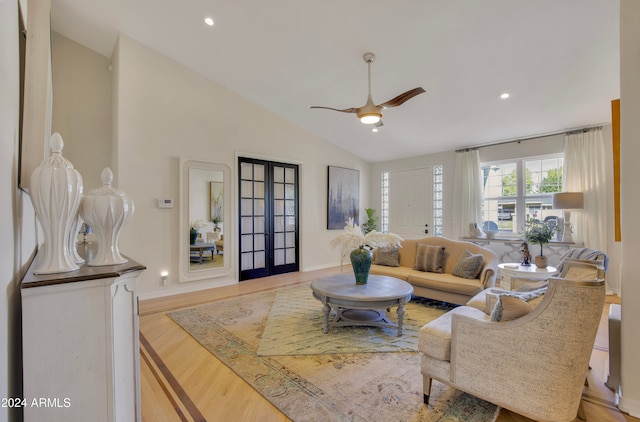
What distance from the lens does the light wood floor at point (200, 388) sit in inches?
73.6

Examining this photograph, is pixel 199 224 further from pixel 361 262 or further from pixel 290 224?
pixel 361 262

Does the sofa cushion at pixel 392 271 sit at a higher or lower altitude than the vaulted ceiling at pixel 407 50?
lower

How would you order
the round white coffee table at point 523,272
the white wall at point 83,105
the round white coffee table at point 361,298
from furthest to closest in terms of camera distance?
the white wall at point 83,105, the round white coffee table at point 523,272, the round white coffee table at point 361,298

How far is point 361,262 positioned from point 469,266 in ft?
5.09

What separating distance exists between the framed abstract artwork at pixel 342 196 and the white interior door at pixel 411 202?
2.92 feet

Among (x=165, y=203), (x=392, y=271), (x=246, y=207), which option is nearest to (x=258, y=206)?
(x=246, y=207)

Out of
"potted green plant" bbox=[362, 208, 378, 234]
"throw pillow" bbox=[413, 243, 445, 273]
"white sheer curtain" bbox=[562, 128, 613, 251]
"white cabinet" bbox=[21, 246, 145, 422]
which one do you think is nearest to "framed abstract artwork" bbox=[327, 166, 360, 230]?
"potted green plant" bbox=[362, 208, 378, 234]

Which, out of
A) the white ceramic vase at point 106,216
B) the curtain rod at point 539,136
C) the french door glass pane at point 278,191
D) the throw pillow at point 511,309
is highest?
the curtain rod at point 539,136

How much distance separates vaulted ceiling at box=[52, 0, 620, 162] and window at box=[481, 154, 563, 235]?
62 centimetres

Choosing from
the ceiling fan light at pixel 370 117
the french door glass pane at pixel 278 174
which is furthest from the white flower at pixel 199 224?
the ceiling fan light at pixel 370 117

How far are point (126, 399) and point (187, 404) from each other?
87 cm

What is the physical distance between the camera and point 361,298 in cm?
283

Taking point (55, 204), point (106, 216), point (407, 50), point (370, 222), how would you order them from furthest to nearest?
point (370, 222) < point (407, 50) < point (106, 216) < point (55, 204)

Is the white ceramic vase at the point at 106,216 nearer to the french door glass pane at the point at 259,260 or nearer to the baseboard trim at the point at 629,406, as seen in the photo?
the baseboard trim at the point at 629,406
